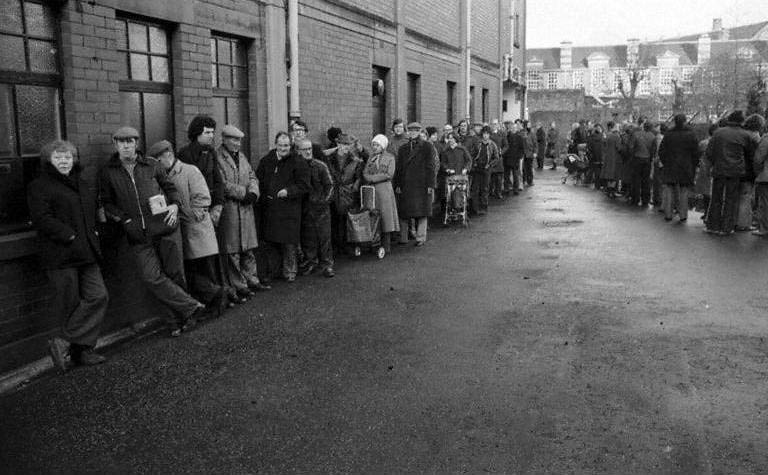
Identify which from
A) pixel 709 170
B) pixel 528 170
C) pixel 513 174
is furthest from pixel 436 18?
pixel 709 170

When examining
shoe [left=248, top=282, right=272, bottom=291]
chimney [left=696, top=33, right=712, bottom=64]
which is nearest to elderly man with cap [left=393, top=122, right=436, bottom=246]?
shoe [left=248, top=282, right=272, bottom=291]

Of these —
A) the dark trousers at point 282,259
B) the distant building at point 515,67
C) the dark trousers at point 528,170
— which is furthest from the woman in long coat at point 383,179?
the distant building at point 515,67

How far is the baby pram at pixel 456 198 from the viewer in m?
13.6

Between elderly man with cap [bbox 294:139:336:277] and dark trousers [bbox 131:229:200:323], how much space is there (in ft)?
8.35

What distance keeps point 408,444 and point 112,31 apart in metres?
4.95

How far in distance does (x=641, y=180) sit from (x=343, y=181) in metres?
8.88

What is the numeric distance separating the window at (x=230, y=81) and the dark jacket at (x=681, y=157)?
8280mm

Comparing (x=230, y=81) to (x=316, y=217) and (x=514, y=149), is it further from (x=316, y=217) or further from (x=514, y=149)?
(x=514, y=149)

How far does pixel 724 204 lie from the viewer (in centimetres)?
1220

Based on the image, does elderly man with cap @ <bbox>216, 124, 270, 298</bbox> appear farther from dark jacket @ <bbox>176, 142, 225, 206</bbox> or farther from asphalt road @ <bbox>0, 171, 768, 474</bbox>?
asphalt road @ <bbox>0, 171, 768, 474</bbox>

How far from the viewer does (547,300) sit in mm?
7898

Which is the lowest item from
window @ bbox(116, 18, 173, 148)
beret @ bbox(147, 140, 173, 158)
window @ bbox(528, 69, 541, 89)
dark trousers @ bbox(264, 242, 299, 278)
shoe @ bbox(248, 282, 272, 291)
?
shoe @ bbox(248, 282, 272, 291)

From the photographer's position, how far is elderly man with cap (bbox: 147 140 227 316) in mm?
6932

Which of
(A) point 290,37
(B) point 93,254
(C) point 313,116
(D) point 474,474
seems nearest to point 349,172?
(C) point 313,116
